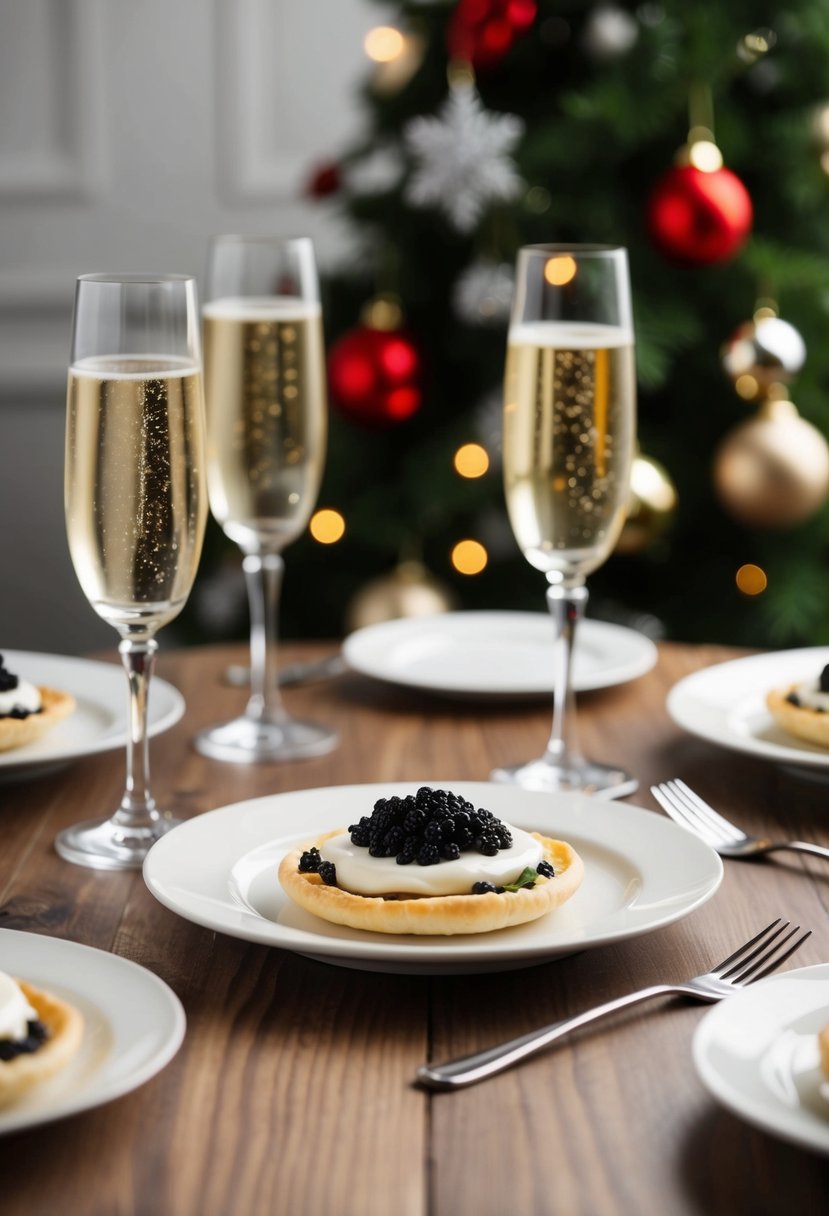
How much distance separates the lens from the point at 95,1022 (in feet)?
2.39

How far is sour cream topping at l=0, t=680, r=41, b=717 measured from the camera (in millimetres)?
1201

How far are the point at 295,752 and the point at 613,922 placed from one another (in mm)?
522

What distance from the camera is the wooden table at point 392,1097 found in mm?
637

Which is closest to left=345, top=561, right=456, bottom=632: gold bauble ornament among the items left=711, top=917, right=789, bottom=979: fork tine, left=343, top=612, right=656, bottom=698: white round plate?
left=343, top=612, right=656, bottom=698: white round plate

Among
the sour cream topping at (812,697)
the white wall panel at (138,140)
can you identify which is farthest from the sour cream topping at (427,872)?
the white wall panel at (138,140)

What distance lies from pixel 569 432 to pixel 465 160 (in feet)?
4.02

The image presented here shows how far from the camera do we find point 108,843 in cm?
108

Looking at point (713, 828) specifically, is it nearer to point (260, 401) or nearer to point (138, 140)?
point (260, 401)

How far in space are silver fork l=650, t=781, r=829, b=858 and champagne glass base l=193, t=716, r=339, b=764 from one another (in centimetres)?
33

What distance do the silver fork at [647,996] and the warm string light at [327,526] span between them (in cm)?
183

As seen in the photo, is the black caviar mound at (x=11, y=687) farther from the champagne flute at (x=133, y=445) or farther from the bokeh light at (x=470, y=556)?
the bokeh light at (x=470, y=556)

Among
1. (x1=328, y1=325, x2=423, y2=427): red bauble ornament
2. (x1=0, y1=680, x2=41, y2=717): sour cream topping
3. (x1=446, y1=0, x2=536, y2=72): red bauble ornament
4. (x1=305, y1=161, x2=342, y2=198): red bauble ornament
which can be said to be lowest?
(x1=0, y1=680, x2=41, y2=717): sour cream topping

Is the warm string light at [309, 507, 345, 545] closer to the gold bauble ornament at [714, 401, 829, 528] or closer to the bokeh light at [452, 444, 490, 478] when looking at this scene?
the bokeh light at [452, 444, 490, 478]

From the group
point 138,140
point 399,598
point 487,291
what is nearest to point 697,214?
point 487,291
